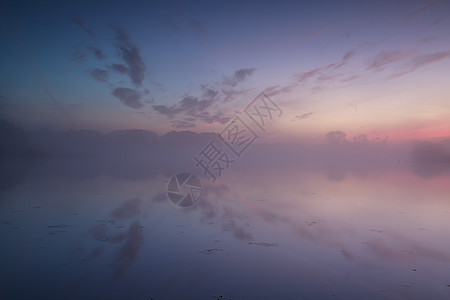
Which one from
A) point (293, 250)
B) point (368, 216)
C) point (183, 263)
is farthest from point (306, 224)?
point (183, 263)

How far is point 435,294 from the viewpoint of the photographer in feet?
20.6

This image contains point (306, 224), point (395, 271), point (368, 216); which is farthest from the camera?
point (368, 216)

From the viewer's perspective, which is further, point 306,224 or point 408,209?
point 408,209

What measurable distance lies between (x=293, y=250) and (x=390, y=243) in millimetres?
4387

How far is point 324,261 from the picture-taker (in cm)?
823

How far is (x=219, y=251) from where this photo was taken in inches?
349

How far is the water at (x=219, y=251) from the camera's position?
6.38 metres

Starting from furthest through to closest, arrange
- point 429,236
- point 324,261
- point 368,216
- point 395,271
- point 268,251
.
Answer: point 368,216 → point 429,236 → point 268,251 → point 324,261 → point 395,271

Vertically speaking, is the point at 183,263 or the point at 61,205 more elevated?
the point at 61,205

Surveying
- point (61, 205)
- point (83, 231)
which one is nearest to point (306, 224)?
point (83, 231)

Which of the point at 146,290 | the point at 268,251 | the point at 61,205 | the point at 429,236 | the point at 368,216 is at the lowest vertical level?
the point at 429,236

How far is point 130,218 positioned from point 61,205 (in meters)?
5.82

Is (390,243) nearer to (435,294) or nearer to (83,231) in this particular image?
(435,294)

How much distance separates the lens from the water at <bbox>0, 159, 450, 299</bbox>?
6.38 metres
